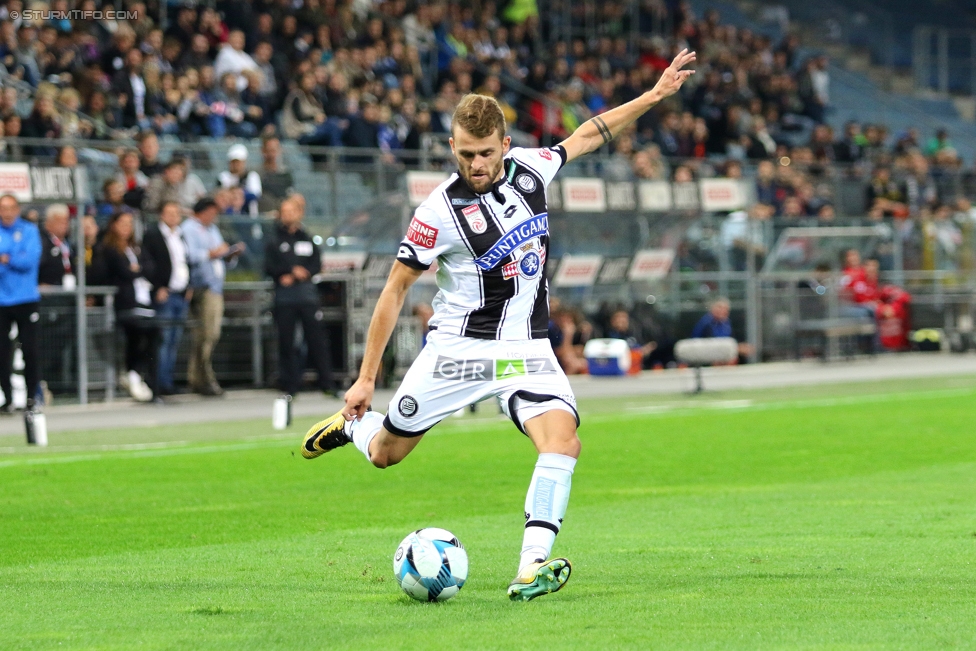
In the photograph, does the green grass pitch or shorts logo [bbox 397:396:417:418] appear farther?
shorts logo [bbox 397:396:417:418]

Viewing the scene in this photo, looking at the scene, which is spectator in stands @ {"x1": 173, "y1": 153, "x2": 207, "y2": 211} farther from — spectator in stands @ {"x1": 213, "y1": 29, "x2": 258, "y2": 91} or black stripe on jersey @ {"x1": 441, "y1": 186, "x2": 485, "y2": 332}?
black stripe on jersey @ {"x1": 441, "y1": 186, "x2": 485, "y2": 332}

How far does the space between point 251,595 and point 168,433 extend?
964 centimetres

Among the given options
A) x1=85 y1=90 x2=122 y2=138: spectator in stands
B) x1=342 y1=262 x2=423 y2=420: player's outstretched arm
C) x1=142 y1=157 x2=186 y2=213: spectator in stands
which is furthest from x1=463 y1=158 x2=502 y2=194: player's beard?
x1=85 y1=90 x2=122 y2=138: spectator in stands

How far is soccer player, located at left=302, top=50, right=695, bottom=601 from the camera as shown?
279 inches

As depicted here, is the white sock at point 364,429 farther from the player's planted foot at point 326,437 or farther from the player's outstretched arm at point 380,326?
the player's outstretched arm at point 380,326

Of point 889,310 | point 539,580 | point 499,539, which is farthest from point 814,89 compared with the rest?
point 539,580

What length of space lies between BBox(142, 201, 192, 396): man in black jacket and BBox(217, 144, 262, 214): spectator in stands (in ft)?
4.69

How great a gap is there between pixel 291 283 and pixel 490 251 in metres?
12.7

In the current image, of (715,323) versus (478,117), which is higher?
(478,117)

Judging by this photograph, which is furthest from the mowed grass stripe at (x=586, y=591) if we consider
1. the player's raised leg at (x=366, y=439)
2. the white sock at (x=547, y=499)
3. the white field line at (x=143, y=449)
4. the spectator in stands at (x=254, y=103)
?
the spectator in stands at (x=254, y=103)

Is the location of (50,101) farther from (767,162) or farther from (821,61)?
(821,61)

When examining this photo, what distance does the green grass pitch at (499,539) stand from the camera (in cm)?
601

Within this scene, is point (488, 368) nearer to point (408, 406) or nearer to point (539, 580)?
point (408, 406)

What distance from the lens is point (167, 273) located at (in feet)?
64.6
